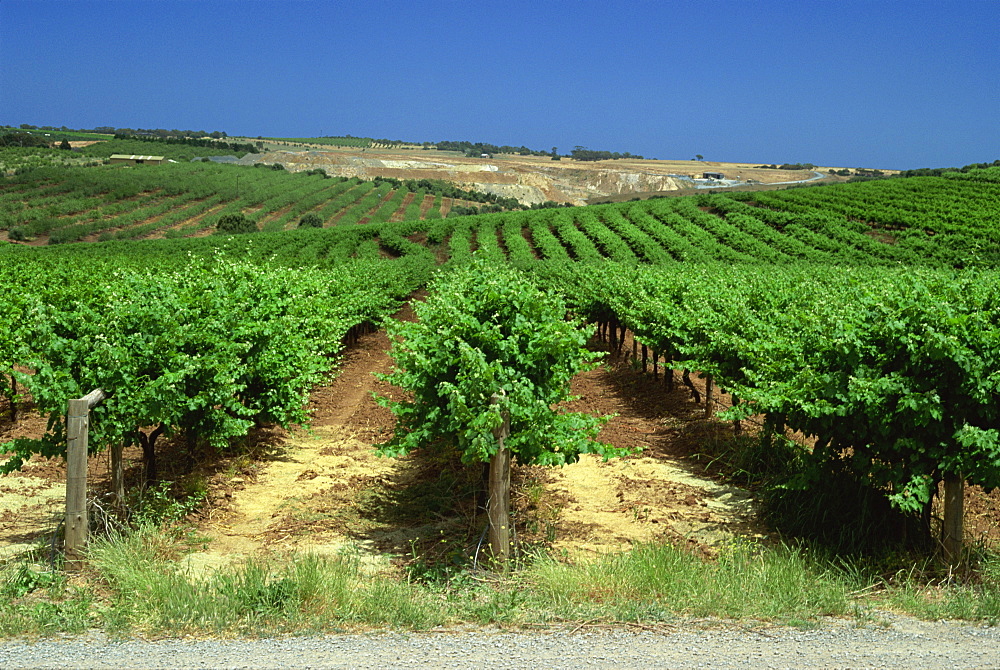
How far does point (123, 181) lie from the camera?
73688 mm

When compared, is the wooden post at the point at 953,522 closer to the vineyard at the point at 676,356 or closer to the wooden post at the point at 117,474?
the vineyard at the point at 676,356

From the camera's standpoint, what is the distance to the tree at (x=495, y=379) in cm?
681

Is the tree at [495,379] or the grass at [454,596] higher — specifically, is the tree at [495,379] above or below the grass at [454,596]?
above

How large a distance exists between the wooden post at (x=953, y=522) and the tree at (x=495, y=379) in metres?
2.86

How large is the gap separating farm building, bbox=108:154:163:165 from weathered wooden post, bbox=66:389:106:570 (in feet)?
308

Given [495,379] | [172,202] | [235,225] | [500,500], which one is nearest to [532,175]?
[172,202]

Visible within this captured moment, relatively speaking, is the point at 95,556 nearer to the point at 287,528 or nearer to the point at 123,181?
the point at 287,528

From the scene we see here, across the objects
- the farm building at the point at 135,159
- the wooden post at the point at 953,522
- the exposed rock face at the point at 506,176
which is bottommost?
the wooden post at the point at 953,522

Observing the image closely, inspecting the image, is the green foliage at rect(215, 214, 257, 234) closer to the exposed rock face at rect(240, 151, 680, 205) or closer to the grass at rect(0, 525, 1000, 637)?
the exposed rock face at rect(240, 151, 680, 205)

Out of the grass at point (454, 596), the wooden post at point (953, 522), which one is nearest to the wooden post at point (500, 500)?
the grass at point (454, 596)

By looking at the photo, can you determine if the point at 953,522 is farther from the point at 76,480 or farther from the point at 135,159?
the point at 135,159

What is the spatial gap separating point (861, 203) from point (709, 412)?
47199mm

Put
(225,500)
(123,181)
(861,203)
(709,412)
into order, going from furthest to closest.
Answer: (123,181) → (861,203) → (709,412) → (225,500)

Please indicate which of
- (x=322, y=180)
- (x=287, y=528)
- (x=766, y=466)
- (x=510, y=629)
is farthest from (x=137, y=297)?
(x=322, y=180)
